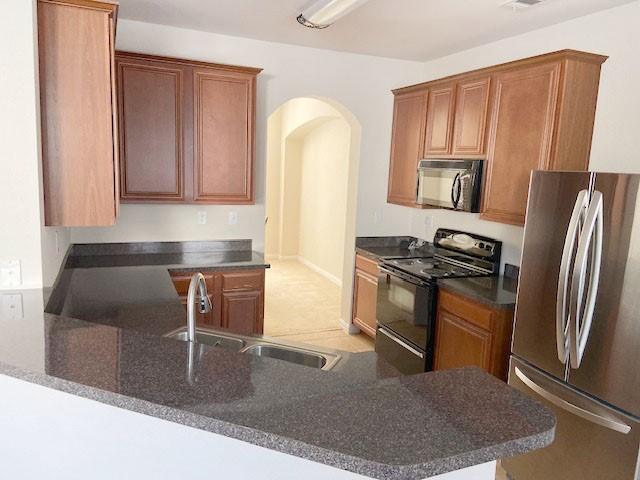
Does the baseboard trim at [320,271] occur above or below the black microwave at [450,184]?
below

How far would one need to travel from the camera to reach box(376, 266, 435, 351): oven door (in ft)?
11.0

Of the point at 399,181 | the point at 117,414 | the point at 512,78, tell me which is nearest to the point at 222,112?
the point at 399,181

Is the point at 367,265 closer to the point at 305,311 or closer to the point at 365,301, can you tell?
the point at 365,301

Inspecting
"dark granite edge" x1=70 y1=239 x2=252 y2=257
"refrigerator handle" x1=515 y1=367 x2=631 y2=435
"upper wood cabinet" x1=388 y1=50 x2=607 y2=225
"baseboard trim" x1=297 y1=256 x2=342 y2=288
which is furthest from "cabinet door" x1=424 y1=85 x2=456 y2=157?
"baseboard trim" x1=297 y1=256 x2=342 y2=288

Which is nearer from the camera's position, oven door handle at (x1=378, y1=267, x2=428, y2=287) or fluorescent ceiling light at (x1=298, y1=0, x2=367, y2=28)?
fluorescent ceiling light at (x1=298, y1=0, x2=367, y2=28)

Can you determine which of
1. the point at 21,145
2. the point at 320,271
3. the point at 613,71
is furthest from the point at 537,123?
the point at 320,271

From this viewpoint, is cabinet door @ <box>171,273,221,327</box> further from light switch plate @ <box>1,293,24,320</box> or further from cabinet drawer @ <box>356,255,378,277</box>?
light switch plate @ <box>1,293,24,320</box>

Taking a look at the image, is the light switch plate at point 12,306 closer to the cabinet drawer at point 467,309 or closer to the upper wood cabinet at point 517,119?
the cabinet drawer at point 467,309

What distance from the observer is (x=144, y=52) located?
12.0 ft

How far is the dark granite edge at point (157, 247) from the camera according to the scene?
3.74m

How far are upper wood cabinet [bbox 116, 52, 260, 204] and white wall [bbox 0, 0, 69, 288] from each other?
5.09 ft

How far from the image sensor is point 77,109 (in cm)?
213

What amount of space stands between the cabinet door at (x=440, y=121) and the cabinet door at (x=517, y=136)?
1.56 ft

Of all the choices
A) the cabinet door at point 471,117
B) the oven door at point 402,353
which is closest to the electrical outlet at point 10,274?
the oven door at point 402,353
